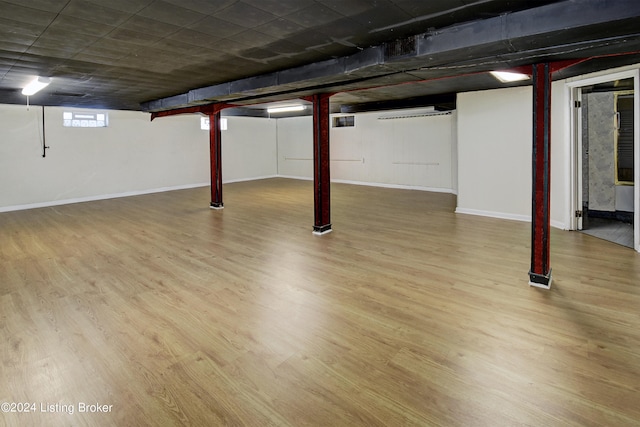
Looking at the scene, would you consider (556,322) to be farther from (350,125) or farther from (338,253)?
(350,125)

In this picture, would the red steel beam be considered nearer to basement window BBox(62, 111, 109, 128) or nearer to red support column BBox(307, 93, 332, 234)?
red support column BBox(307, 93, 332, 234)

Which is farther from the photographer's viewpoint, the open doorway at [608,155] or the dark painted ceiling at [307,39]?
the open doorway at [608,155]

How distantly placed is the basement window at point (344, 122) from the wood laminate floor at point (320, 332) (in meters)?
7.23

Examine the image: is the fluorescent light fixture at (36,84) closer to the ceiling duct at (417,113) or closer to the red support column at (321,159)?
the red support column at (321,159)

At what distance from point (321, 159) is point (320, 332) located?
340 centimetres

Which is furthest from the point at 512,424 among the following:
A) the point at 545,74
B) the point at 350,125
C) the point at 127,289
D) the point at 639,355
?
the point at 350,125

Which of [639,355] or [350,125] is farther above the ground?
Answer: [350,125]

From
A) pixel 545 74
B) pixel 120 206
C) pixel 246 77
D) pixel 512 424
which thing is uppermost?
pixel 246 77

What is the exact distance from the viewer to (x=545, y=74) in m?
3.35

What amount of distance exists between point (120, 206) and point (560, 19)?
337 inches

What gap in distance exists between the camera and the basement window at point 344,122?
466 inches

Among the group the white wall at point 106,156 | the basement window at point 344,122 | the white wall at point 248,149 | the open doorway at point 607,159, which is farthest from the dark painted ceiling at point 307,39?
the white wall at point 248,149

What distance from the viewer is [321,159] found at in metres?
5.64

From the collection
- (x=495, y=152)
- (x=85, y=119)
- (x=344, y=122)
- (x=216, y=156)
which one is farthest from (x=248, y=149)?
(x=495, y=152)
